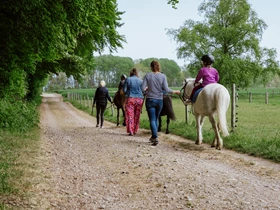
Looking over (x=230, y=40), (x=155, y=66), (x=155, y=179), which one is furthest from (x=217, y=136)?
(x=230, y=40)

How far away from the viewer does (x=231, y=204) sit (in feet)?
13.5

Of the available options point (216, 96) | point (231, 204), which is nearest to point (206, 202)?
point (231, 204)

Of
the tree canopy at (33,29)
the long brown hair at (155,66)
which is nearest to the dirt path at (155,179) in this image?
the long brown hair at (155,66)

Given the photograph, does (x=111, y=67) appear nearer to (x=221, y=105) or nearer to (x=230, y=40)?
(x=230, y=40)

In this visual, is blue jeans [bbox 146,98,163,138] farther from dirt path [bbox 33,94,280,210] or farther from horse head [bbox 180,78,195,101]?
dirt path [bbox 33,94,280,210]

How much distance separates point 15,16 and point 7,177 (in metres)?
3.85

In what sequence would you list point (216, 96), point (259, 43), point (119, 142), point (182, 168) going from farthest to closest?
point (259, 43), point (119, 142), point (216, 96), point (182, 168)

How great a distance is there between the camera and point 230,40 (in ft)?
121

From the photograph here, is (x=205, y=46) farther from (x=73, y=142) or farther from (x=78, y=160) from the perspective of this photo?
(x=78, y=160)

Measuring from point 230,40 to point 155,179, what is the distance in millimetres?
34102

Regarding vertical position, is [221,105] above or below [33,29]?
below

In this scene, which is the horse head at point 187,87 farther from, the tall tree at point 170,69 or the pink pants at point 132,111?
the tall tree at point 170,69

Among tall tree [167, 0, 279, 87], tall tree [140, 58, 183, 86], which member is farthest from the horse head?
tall tree [140, 58, 183, 86]

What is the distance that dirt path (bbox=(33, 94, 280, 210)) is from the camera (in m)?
4.32
